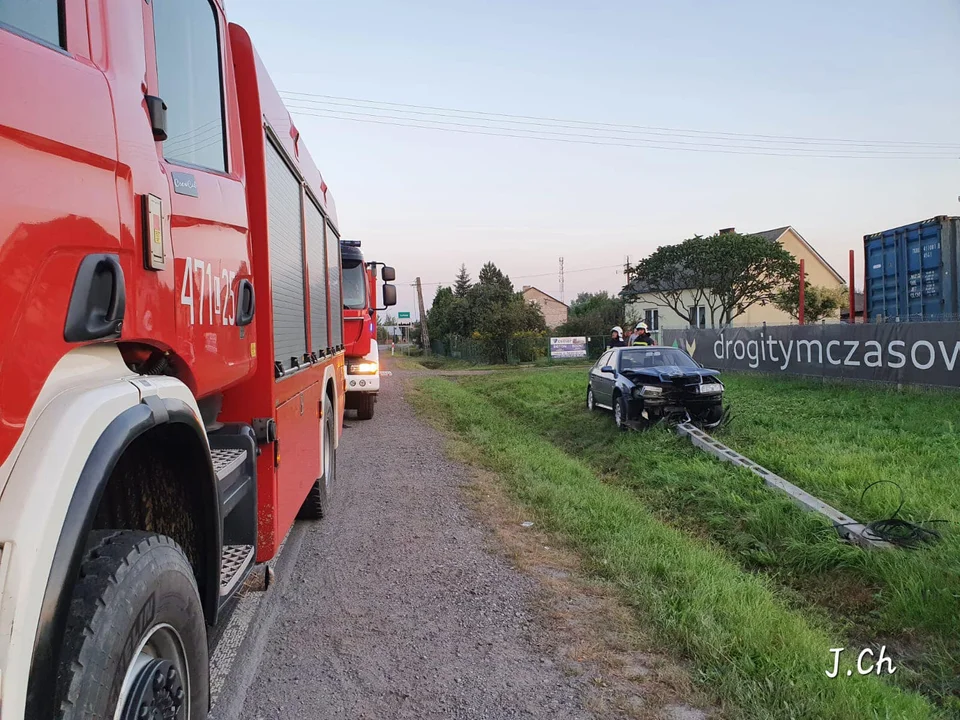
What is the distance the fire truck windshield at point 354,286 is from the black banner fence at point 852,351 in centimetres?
935

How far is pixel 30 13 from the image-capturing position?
1637 mm

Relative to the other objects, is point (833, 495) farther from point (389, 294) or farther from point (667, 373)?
point (389, 294)

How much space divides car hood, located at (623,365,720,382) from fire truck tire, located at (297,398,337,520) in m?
5.49

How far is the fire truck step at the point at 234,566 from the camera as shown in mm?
2893

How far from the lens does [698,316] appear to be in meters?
40.9

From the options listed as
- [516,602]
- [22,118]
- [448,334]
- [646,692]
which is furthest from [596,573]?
[448,334]

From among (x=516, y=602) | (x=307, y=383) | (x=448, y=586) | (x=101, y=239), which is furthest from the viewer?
(x=307, y=383)

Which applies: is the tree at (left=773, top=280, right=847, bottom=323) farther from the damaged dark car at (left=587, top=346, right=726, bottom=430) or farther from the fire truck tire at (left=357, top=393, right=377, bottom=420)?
the fire truck tire at (left=357, top=393, right=377, bottom=420)

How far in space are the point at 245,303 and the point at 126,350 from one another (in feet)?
4.10

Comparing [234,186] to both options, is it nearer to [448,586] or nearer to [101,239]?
[101,239]

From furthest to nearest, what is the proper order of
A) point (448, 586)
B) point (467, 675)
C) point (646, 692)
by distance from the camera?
point (448, 586) → point (467, 675) → point (646, 692)

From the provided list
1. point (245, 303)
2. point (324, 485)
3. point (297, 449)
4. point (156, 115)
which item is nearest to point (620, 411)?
point (324, 485)

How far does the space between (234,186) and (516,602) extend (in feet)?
9.79

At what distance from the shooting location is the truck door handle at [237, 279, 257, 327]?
326cm
